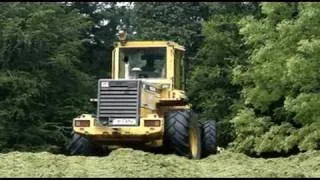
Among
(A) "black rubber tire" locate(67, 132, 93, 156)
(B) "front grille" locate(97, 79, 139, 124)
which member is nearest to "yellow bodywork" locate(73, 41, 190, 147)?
(B) "front grille" locate(97, 79, 139, 124)

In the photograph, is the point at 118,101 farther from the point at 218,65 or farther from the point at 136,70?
the point at 218,65

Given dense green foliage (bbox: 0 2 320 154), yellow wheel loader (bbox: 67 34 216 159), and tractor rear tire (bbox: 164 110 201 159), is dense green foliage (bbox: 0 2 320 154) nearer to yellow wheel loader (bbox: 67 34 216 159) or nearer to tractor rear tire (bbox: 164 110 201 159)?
yellow wheel loader (bbox: 67 34 216 159)

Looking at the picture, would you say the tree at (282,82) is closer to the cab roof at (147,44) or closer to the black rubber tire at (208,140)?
the black rubber tire at (208,140)

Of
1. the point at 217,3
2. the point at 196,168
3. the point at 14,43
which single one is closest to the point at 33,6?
the point at 14,43

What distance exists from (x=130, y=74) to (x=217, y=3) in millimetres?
21052

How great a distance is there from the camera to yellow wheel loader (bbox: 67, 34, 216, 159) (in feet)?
40.3

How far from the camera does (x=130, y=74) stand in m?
13.8

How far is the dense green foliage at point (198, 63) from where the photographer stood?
21000 millimetres

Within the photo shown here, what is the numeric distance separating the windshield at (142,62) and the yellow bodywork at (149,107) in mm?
86

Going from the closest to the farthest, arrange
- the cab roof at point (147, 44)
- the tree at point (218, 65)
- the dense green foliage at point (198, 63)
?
the cab roof at point (147, 44) < the dense green foliage at point (198, 63) < the tree at point (218, 65)

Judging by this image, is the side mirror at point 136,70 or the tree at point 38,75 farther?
the tree at point 38,75

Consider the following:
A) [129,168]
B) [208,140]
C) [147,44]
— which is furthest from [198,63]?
[129,168]

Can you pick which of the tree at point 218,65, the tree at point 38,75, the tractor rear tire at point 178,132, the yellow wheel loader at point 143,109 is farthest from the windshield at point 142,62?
the tree at point 218,65

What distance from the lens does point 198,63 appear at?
33.9 meters
